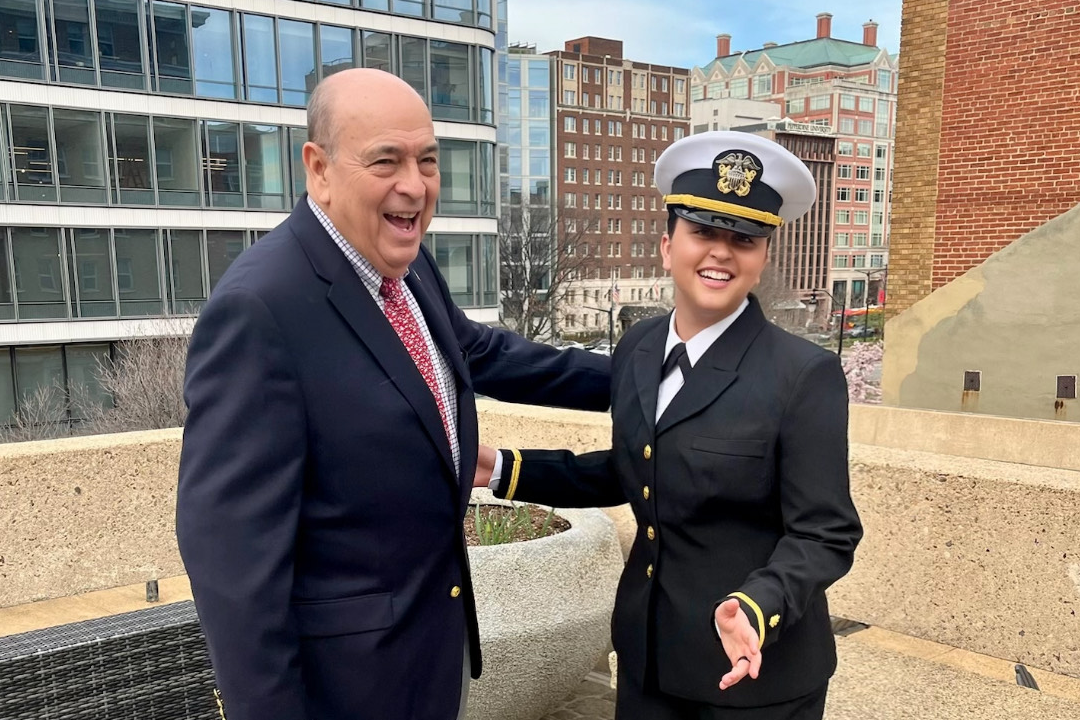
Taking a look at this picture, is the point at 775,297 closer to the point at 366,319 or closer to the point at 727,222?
the point at 727,222

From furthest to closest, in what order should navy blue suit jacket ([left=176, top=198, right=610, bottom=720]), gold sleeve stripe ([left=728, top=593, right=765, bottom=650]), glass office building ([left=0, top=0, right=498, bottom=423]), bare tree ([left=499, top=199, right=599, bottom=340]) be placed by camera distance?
1. bare tree ([left=499, top=199, right=599, bottom=340])
2. glass office building ([left=0, top=0, right=498, bottom=423])
3. gold sleeve stripe ([left=728, top=593, right=765, bottom=650])
4. navy blue suit jacket ([left=176, top=198, right=610, bottom=720])

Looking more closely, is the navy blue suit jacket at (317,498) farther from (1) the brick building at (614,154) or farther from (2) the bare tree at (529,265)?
(1) the brick building at (614,154)

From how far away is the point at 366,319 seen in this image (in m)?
2.10

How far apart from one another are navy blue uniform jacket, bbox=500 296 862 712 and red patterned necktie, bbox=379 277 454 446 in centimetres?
59

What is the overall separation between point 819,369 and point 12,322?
27.9 metres

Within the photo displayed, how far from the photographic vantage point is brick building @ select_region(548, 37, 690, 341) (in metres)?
95.9

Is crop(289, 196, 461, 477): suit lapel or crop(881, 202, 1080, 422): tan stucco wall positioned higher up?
crop(289, 196, 461, 477): suit lapel

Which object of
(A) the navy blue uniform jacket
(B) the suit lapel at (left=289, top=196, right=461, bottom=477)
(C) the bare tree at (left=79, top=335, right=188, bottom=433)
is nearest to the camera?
(B) the suit lapel at (left=289, top=196, right=461, bottom=477)

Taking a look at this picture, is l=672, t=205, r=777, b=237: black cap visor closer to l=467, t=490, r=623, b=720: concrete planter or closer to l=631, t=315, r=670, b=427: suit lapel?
l=631, t=315, r=670, b=427: suit lapel

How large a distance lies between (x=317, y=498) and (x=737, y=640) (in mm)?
989

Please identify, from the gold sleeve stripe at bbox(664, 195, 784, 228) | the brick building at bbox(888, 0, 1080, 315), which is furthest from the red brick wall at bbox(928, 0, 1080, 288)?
the gold sleeve stripe at bbox(664, 195, 784, 228)

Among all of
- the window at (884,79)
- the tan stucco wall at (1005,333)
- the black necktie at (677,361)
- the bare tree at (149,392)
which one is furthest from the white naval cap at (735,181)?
the window at (884,79)

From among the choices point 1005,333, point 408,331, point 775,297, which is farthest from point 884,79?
point 408,331

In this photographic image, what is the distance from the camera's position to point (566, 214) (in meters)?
83.8
